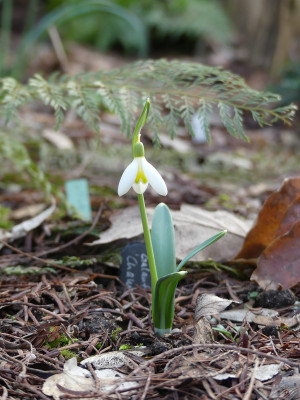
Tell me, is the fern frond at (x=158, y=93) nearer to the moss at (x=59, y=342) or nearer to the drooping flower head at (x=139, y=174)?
the drooping flower head at (x=139, y=174)

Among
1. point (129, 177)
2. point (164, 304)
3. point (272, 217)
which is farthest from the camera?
point (272, 217)

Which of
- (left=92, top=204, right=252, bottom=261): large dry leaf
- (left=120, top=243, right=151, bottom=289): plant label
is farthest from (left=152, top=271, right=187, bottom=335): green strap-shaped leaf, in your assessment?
(left=92, top=204, right=252, bottom=261): large dry leaf

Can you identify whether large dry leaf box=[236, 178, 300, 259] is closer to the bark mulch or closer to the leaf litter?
the leaf litter

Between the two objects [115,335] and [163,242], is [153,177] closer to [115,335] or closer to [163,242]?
[163,242]

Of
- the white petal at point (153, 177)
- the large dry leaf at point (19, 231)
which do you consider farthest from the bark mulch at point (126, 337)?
the white petal at point (153, 177)

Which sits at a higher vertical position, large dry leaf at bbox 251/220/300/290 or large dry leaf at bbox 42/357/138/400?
large dry leaf at bbox 251/220/300/290

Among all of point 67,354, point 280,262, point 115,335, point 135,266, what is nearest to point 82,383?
point 67,354

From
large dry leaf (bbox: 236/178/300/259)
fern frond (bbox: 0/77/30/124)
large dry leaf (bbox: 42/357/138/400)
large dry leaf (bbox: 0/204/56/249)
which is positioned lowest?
large dry leaf (bbox: 0/204/56/249)
